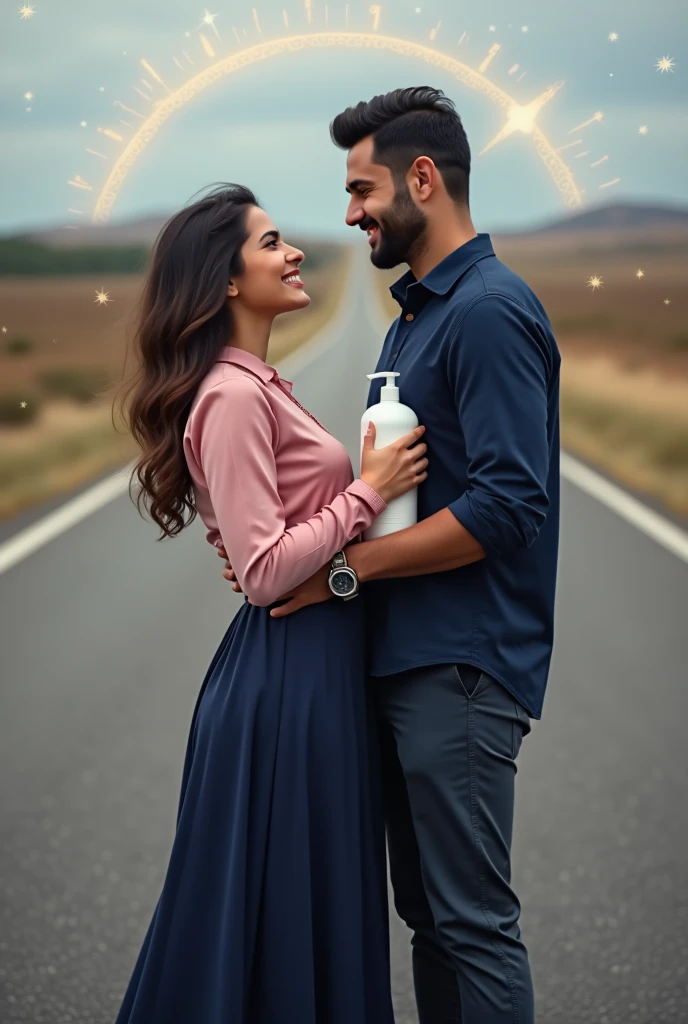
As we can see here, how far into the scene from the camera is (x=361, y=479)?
2.53 meters

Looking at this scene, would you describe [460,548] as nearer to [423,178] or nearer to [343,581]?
[343,581]

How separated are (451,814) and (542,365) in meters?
0.91

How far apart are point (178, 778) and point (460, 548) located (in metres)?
2.46

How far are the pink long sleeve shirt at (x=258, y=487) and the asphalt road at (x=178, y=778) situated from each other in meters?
1.43

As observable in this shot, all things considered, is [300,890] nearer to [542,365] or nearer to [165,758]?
[542,365]

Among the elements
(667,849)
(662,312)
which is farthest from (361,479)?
Answer: (662,312)

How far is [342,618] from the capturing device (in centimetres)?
263

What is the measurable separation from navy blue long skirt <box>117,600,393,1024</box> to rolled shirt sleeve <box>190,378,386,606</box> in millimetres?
176

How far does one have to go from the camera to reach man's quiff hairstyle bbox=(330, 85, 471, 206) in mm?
2639

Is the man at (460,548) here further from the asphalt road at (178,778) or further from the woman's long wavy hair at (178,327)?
the asphalt road at (178,778)

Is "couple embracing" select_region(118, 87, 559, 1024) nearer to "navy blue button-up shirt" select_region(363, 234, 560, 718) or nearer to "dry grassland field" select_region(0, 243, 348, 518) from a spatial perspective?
"navy blue button-up shirt" select_region(363, 234, 560, 718)

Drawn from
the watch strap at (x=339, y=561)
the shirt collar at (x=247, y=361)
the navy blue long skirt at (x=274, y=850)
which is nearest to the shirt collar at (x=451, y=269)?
the shirt collar at (x=247, y=361)

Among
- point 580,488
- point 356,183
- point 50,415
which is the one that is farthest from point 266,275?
point 50,415

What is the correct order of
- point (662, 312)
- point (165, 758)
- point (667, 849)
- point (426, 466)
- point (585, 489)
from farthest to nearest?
1. point (662, 312)
2. point (585, 489)
3. point (165, 758)
4. point (667, 849)
5. point (426, 466)
